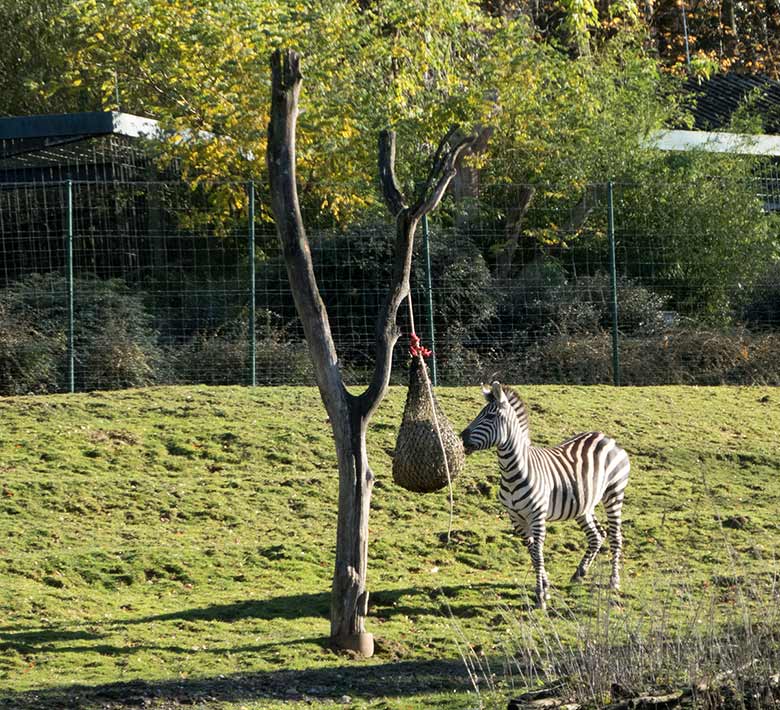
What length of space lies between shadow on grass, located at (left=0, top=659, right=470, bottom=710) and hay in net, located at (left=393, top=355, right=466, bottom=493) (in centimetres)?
123

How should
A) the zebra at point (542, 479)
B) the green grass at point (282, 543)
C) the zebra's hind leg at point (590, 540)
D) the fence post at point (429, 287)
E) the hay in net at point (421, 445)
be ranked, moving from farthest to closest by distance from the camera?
1. the fence post at point (429, 287)
2. the zebra's hind leg at point (590, 540)
3. the zebra at point (542, 479)
4. the hay in net at point (421, 445)
5. the green grass at point (282, 543)

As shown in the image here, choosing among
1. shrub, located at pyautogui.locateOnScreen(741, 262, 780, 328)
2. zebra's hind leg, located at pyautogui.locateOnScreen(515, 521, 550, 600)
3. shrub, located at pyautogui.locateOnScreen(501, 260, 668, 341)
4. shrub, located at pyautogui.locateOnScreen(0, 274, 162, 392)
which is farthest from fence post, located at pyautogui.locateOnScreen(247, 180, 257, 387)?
shrub, located at pyautogui.locateOnScreen(741, 262, 780, 328)

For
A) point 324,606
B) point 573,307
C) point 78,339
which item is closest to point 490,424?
point 324,606

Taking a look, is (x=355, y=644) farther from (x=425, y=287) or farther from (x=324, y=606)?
(x=425, y=287)

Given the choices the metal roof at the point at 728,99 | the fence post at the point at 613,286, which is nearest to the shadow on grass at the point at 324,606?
the fence post at the point at 613,286

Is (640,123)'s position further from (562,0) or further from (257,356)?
(257,356)

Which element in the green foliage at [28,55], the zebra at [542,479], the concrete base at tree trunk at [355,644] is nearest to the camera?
the concrete base at tree trunk at [355,644]

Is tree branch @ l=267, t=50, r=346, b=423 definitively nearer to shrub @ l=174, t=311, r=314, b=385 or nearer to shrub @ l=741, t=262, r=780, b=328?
shrub @ l=174, t=311, r=314, b=385

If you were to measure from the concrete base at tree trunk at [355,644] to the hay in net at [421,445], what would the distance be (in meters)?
1.05

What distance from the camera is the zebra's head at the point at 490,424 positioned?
33.8 ft

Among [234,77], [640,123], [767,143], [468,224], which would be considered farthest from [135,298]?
[767,143]

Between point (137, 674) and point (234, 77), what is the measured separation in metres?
13.1

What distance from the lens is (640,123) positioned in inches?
885

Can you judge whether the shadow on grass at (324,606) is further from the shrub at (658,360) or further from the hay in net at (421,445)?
the shrub at (658,360)
